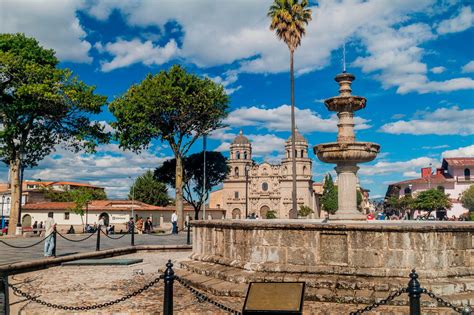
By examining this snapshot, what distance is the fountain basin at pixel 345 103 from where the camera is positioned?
41.6ft

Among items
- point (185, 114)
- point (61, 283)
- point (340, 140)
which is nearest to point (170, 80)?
point (185, 114)

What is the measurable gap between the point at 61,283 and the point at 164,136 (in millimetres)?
23429

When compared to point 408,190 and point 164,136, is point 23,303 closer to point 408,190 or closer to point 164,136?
point 164,136

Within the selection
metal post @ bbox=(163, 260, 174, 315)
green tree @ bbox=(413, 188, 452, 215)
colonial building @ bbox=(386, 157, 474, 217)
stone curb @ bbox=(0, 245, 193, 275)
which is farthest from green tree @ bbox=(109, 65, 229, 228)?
colonial building @ bbox=(386, 157, 474, 217)

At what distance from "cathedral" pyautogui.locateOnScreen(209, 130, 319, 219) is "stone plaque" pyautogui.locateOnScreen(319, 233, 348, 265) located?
261 feet

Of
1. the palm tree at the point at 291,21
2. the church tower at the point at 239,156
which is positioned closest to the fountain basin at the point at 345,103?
the palm tree at the point at 291,21

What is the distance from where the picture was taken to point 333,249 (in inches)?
309

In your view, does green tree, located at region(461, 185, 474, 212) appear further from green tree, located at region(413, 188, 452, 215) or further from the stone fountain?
the stone fountain

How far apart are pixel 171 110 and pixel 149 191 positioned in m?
42.7

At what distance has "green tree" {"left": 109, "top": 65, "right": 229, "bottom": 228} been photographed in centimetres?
3116

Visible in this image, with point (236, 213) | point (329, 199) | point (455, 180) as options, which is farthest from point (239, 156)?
point (455, 180)

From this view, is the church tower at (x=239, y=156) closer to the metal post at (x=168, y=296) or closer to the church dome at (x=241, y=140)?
the church dome at (x=241, y=140)

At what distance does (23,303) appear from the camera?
295 inches

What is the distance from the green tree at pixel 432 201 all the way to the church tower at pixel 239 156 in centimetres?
3947
